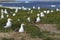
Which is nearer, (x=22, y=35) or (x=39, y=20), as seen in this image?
(x=22, y=35)

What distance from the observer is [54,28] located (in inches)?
797

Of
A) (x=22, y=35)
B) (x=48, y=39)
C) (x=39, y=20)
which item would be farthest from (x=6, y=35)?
(x=39, y=20)

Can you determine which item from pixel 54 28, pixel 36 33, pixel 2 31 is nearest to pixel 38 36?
pixel 36 33

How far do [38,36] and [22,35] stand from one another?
0.72 m

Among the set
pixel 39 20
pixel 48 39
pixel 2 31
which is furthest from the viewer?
pixel 39 20

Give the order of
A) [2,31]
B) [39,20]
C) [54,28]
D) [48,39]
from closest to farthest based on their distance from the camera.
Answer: [48,39] < [2,31] < [54,28] < [39,20]

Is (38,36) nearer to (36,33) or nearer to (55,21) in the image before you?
(36,33)

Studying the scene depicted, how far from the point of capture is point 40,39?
14969 mm

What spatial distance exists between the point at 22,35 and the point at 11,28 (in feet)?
10.4

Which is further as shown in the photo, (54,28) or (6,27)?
(54,28)

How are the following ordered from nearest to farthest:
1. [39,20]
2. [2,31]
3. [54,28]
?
[2,31] < [54,28] < [39,20]

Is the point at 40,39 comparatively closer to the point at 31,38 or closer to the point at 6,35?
the point at 31,38

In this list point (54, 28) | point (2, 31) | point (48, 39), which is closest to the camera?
point (48, 39)

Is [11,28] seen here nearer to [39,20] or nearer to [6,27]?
[6,27]
